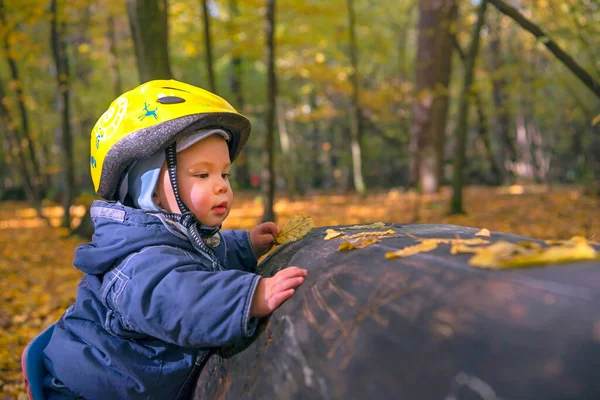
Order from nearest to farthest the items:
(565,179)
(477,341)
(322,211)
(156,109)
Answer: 1. (477,341)
2. (156,109)
3. (322,211)
4. (565,179)

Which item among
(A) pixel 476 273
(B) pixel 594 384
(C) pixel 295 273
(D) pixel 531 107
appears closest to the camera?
(B) pixel 594 384

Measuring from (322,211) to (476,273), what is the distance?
10.7 metres

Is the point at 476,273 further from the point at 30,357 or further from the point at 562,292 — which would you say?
the point at 30,357

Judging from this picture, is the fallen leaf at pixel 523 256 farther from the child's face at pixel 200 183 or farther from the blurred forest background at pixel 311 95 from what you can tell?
the blurred forest background at pixel 311 95

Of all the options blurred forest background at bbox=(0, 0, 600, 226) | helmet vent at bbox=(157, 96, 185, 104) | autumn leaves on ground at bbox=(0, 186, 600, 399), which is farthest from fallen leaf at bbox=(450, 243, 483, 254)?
autumn leaves on ground at bbox=(0, 186, 600, 399)

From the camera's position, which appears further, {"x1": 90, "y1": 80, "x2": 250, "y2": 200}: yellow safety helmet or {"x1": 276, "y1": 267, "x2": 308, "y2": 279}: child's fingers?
{"x1": 90, "y1": 80, "x2": 250, "y2": 200}: yellow safety helmet

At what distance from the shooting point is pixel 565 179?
1048 inches

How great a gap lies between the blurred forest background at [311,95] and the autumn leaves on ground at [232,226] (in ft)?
0.10

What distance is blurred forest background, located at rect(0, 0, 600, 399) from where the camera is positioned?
259 inches

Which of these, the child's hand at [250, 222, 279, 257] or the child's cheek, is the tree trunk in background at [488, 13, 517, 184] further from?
the child's cheek

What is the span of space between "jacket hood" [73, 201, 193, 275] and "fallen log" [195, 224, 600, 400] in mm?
540

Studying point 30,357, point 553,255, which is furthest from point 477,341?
point 30,357

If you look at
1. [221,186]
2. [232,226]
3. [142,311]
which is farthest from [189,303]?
[232,226]

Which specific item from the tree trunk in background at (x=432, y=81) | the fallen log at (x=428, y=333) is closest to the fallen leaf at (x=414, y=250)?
the fallen log at (x=428, y=333)
